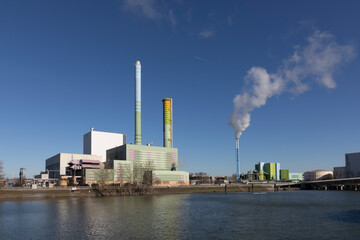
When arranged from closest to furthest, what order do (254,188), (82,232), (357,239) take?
(357,239) → (82,232) → (254,188)

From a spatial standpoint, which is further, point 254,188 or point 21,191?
point 254,188

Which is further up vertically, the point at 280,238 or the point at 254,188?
the point at 280,238

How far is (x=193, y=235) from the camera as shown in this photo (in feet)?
124

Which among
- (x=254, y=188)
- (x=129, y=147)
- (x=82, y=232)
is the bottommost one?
(x=254, y=188)

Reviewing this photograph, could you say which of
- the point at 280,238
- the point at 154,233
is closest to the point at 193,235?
the point at 154,233

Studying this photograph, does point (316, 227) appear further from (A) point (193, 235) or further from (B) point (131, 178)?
(B) point (131, 178)

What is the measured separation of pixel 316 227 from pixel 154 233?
22.6 meters

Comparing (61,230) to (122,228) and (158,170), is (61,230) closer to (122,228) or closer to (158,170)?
(122,228)

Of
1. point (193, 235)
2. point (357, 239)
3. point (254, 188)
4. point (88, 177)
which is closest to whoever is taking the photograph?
point (357, 239)

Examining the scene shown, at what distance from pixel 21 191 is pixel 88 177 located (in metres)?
58.2

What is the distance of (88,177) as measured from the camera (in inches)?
6555

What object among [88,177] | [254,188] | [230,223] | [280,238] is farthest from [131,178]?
[280,238]

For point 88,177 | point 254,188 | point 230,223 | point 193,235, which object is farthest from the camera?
point 254,188

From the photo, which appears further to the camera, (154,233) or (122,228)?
(122,228)
